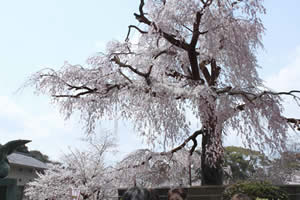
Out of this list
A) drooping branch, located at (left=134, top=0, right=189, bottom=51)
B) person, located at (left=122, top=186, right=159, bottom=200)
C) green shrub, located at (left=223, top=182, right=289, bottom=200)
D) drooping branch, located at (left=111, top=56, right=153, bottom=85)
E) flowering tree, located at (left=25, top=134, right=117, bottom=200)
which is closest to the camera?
person, located at (left=122, top=186, right=159, bottom=200)

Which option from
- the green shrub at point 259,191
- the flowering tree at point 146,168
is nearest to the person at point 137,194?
the green shrub at point 259,191

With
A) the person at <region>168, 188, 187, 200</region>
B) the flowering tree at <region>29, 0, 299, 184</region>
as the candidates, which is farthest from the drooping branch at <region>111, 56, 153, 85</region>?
the person at <region>168, 188, 187, 200</region>

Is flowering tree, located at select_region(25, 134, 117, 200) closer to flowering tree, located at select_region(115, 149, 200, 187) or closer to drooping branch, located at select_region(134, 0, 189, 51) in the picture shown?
flowering tree, located at select_region(115, 149, 200, 187)

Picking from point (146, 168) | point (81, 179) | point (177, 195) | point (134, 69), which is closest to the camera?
point (177, 195)

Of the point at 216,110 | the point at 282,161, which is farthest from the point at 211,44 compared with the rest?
the point at 282,161

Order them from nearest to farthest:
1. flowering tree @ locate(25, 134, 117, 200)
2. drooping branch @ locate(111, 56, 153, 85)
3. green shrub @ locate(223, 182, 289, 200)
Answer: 1. green shrub @ locate(223, 182, 289, 200)
2. drooping branch @ locate(111, 56, 153, 85)
3. flowering tree @ locate(25, 134, 117, 200)

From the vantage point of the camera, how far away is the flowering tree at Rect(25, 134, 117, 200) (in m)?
15.1

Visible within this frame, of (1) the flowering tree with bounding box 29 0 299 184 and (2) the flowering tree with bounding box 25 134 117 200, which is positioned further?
(2) the flowering tree with bounding box 25 134 117 200

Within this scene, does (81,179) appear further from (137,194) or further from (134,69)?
(137,194)

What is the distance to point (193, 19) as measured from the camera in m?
10.5

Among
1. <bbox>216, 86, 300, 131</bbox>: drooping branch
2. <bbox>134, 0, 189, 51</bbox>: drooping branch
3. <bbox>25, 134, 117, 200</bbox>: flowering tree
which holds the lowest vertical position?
<bbox>25, 134, 117, 200</bbox>: flowering tree

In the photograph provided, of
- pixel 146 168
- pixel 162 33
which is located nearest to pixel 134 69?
pixel 162 33

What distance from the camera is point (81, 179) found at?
1600 cm

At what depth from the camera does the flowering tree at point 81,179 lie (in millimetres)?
15109
